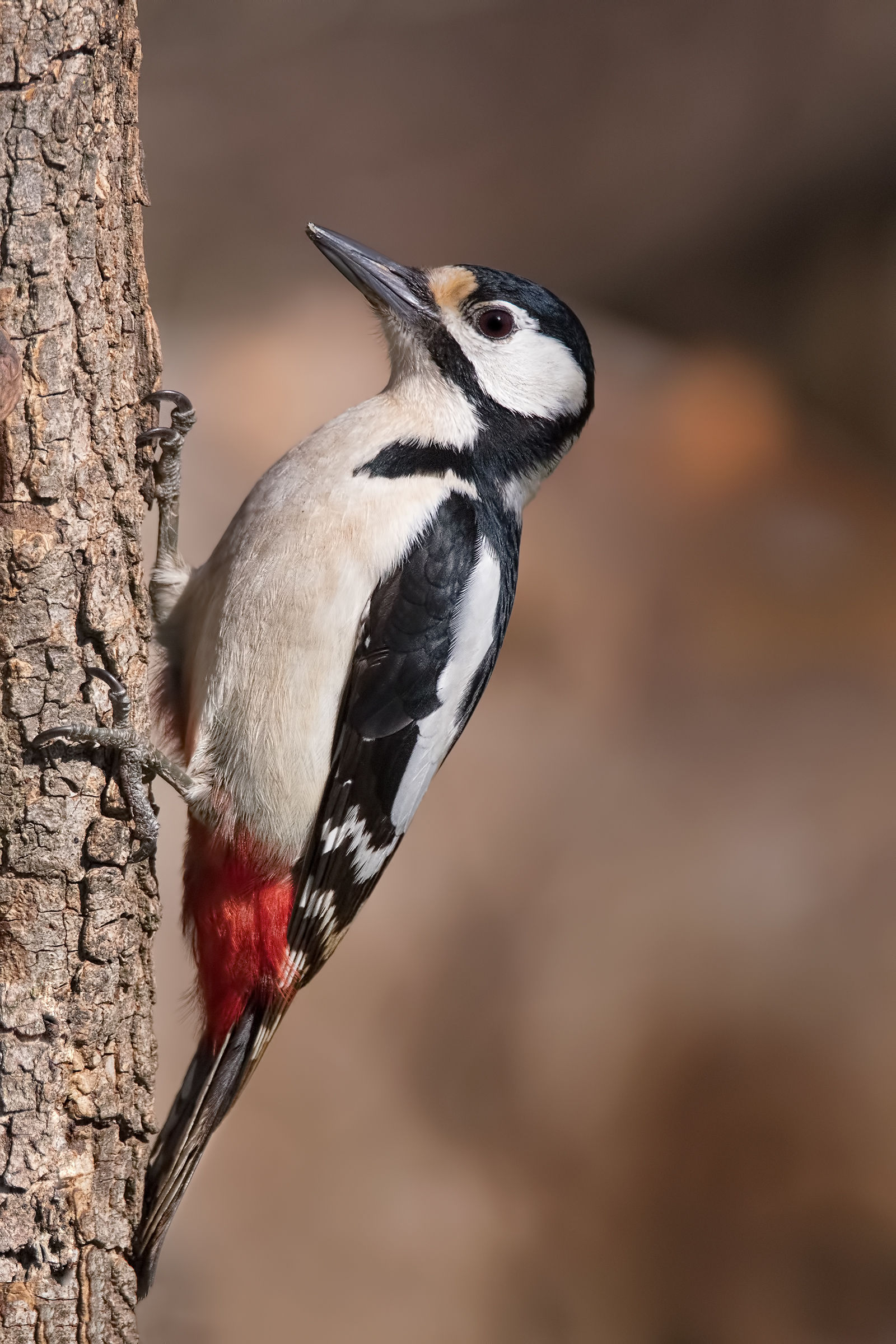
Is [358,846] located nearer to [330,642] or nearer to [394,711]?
[394,711]

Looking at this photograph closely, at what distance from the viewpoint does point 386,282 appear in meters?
2.19

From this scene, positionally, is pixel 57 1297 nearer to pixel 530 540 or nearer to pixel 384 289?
pixel 384 289

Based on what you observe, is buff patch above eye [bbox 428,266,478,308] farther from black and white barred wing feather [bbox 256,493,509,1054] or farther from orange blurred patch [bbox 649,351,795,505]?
orange blurred patch [bbox 649,351,795,505]

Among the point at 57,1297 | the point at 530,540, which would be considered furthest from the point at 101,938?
the point at 530,540

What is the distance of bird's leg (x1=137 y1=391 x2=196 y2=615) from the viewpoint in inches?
74.7

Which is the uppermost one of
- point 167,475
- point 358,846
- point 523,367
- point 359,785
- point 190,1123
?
point 523,367

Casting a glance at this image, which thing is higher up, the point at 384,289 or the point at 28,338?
the point at 384,289

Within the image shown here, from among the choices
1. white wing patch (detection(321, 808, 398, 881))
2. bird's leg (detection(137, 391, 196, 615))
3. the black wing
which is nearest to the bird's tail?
the black wing

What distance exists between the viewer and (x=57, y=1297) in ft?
5.58

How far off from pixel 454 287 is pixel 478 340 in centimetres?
11

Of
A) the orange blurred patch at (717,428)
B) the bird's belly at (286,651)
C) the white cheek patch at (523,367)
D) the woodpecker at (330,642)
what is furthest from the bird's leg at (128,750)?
the orange blurred patch at (717,428)

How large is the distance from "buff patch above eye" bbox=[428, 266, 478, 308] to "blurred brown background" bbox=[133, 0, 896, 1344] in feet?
6.18

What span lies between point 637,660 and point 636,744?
0.32 m

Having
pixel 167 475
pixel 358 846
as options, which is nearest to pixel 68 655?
pixel 167 475
